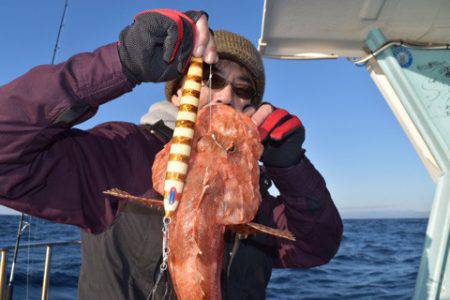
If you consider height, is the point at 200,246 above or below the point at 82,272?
above

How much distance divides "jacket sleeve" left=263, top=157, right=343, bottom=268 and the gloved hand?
0.06m

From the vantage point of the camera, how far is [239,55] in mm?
2973

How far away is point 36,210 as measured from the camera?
93.6 inches

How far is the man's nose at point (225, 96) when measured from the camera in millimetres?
2768

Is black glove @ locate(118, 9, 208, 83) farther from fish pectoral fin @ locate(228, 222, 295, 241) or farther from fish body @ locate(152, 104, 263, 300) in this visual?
fish pectoral fin @ locate(228, 222, 295, 241)

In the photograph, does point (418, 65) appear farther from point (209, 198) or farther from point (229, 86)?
point (209, 198)

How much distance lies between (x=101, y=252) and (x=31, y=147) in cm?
99

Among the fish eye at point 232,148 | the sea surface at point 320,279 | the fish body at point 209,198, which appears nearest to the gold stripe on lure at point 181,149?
the fish body at point 209,198

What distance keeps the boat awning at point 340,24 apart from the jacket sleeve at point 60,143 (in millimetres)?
1960

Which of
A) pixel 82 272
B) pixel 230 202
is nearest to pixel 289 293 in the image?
pixel 82 272

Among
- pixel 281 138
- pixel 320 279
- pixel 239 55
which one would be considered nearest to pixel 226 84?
pixel 239 55

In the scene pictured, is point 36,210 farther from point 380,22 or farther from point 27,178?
point 380,22

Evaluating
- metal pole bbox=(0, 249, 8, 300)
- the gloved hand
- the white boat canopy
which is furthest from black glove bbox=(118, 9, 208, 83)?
metal pole bbox=(0, 249, 8, 300)

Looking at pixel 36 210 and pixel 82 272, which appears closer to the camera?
pixel 36 210
